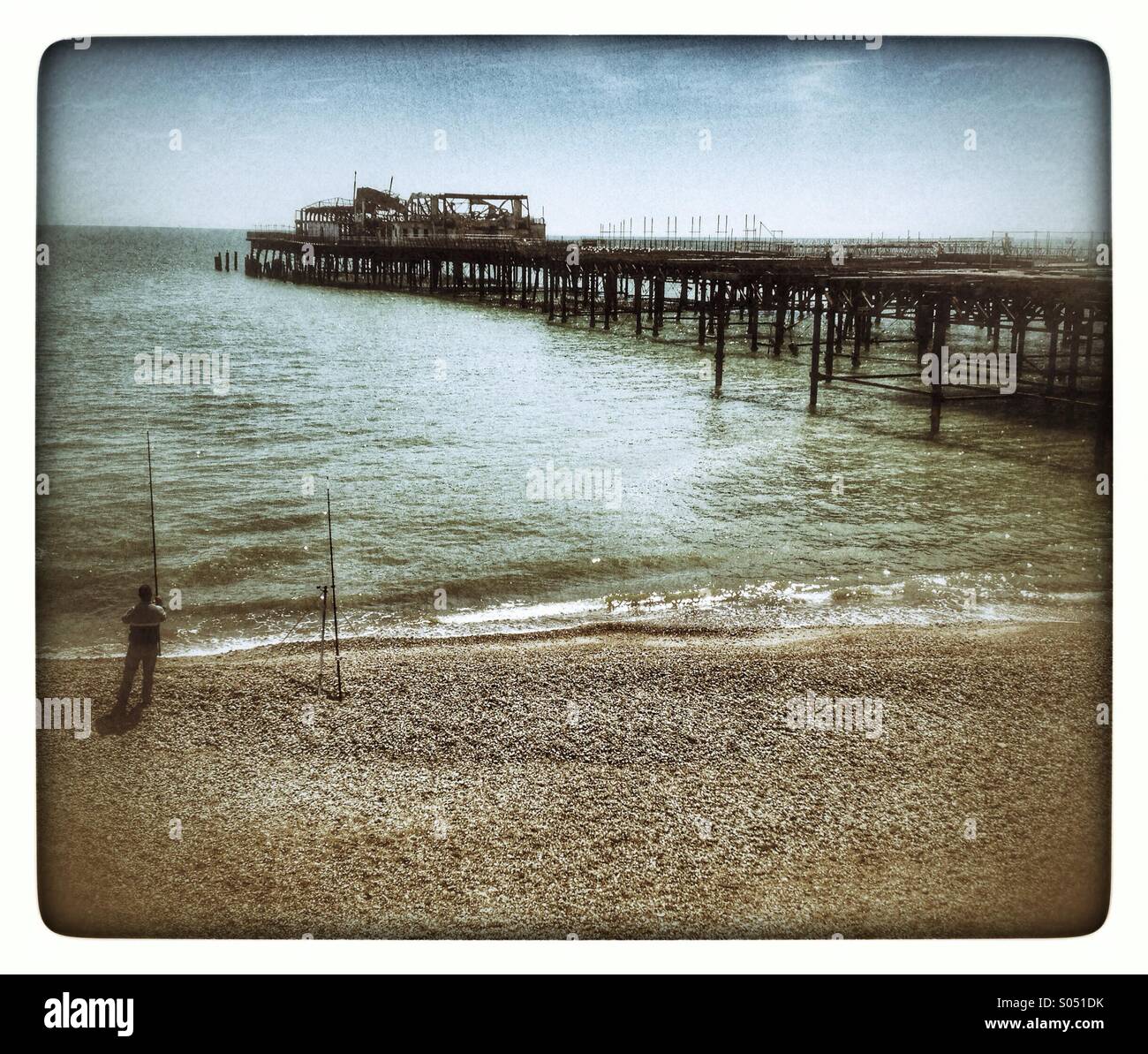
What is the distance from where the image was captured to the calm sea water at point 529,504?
20.8 feet

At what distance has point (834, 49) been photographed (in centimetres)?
538

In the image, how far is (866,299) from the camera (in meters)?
12.9

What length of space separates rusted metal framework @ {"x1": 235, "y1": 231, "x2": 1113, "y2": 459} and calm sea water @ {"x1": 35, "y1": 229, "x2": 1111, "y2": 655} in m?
0.64

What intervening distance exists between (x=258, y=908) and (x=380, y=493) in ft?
21.9

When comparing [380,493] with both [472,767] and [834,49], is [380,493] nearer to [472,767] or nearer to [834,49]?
[472,767]

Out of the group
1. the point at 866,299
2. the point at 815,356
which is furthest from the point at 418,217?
the point at 866,299

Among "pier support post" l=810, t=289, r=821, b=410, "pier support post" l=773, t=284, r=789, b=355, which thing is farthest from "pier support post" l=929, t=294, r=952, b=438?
"pier support post" l=773, t=284, r=789, b=355

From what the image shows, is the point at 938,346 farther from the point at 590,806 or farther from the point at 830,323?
the point at 590,806

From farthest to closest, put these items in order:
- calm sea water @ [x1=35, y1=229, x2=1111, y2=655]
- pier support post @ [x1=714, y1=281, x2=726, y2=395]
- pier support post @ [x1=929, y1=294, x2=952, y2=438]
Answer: pier support post @ [x1=714, y1=281, x2=726, y2=395] < pier support post @ [x1=929, y1=294, x2=952, y2=438] < calm sea water @ [x1=35, y1=229, x2=1111, y2=655]

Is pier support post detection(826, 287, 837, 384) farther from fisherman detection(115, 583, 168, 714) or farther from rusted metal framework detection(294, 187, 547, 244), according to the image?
fisherman detection(115, 583, 168, 714)

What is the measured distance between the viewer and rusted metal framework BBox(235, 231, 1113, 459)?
852cm

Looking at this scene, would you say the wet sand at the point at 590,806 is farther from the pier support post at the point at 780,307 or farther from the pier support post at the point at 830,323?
the pier support post at the point at 780,307

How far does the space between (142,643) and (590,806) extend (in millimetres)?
2723
